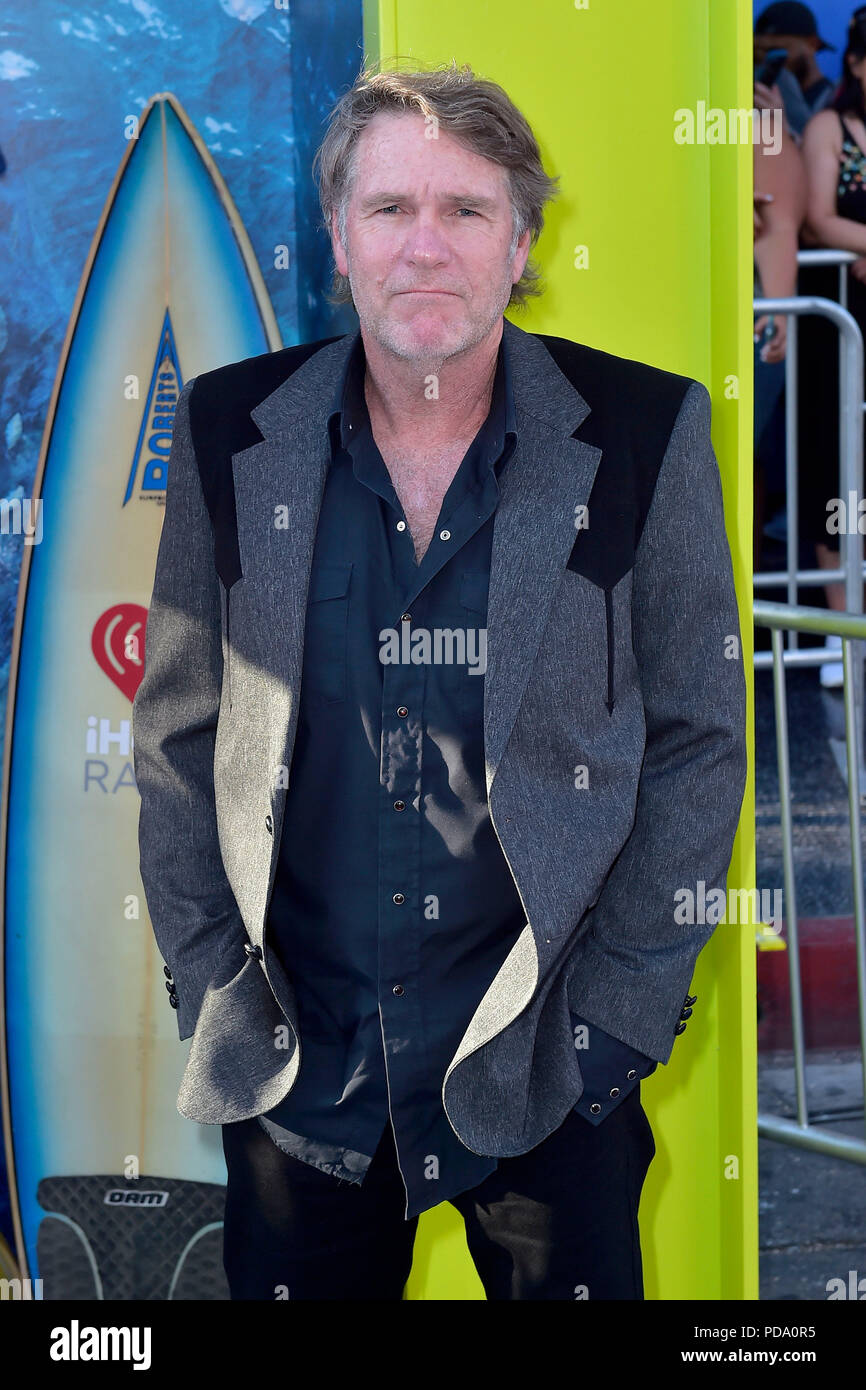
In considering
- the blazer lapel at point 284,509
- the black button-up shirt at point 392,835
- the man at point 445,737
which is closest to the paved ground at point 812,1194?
the man at point 445,737

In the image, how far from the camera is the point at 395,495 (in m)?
1.51

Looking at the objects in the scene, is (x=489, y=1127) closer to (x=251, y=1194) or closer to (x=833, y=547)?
(x=251, y=1194)

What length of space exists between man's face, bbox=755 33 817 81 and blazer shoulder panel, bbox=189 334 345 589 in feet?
14.3

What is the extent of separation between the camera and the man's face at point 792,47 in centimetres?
517

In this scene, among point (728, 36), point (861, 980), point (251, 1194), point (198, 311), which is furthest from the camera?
point (861, 980)

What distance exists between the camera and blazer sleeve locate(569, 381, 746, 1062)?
1.50 metres

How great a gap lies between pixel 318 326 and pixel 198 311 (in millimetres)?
239

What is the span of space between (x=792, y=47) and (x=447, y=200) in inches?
176

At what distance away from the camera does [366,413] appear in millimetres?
1573

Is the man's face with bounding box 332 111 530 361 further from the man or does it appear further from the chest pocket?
the chest pocket

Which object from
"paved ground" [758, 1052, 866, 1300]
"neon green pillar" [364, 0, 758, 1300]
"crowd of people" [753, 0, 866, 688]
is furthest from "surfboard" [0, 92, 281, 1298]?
"crowd of people" [753, 0, 866, 688]
